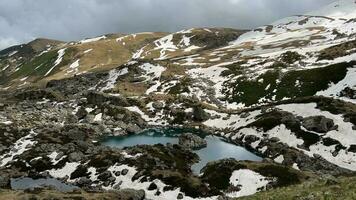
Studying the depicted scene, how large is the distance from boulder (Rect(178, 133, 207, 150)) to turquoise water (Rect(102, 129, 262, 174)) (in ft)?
5.01

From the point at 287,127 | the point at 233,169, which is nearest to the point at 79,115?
the point at 287,127

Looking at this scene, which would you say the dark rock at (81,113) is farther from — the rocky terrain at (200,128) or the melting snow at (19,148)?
the melting snow at (19,148)

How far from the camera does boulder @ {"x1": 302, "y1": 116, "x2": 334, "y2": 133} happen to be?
104469 millimetres

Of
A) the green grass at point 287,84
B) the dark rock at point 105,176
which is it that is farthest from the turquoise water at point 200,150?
the green grass at point 287,84

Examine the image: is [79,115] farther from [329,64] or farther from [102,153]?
[329,64]

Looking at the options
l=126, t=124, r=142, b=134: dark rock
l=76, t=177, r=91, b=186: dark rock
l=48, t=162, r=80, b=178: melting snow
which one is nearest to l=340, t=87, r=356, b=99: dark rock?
l=126, t=124, r=142, b=134: dark rock

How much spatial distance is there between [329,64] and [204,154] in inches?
3197

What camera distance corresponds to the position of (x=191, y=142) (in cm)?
11238

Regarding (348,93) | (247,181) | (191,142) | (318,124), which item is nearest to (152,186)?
(247,181)

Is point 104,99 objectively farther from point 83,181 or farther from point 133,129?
point 83,181

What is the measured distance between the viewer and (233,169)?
267ft

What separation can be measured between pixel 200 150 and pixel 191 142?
3.13 m

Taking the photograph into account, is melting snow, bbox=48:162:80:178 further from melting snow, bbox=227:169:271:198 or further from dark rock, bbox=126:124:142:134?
dark rock, bbox=126:124:142:134

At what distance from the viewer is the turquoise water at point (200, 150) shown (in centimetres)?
10138
